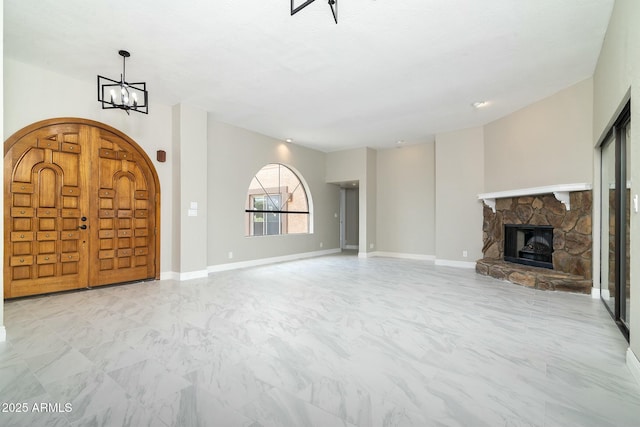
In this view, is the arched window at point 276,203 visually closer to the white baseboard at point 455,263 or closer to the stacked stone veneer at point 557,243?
the white baseboard at point 455,263

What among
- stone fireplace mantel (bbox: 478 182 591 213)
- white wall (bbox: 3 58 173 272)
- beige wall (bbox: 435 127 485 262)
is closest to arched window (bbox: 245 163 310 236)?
white wall (bbox: 3 58 173 272)

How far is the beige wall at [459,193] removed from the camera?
6582 millimetres

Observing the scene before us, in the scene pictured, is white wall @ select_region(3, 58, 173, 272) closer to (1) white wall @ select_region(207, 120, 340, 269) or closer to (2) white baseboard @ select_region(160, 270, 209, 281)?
(2) white baseboard @ select_region(160, 270, 209, 281)

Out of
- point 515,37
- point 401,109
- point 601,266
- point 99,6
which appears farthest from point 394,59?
point 601,266

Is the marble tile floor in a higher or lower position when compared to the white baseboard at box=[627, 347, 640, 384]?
lower

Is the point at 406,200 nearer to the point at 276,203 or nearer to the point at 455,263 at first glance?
the point at 455,263

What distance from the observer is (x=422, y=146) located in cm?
803

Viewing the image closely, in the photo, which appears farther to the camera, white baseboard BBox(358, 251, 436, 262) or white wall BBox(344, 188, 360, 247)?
white wall BBox(344, 188, 360, 247)

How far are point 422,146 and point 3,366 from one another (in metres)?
8.07

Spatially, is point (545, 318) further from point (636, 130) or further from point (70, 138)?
point (70, 138)

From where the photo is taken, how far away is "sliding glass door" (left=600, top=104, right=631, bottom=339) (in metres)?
2.89

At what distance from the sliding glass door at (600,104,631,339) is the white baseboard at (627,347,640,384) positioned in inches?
23.0

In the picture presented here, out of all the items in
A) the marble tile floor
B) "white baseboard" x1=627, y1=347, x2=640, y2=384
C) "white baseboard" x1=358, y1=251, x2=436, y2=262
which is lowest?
"white baseboard" x1=358, y1=251, x2=436, y2=262

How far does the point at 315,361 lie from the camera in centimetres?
232
